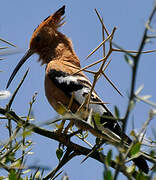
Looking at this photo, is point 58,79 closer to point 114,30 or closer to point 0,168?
point 114,30

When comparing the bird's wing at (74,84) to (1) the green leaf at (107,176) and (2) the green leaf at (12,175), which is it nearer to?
(2) the green leaf at (12,175)

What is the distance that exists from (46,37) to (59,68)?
869mm

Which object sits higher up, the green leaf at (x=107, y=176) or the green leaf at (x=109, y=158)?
the green leaf at (x=109, y=158)

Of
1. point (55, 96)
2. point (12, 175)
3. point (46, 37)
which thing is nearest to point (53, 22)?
point (46, 37)

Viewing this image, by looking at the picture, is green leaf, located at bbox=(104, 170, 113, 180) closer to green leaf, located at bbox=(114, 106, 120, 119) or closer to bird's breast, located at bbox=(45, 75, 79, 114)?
green leaf, located at bbox=(114, 106, 120, 119)

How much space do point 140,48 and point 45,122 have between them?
1.07 feet

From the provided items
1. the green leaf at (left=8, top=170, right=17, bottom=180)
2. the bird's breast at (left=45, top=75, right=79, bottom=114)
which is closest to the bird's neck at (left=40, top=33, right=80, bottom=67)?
the bird's breast at (left=45, top=75, right=79, bottom=114)

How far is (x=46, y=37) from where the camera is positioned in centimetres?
449

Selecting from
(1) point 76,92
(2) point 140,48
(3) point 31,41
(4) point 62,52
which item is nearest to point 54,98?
(1) point 76,92

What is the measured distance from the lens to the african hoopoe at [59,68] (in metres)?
3.27

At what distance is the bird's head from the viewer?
4.43 meters

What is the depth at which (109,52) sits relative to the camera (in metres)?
1.42

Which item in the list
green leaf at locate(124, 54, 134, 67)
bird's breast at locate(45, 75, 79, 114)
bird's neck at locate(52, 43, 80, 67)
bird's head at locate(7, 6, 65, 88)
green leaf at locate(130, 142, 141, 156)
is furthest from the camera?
bird's head at locate(7, 6, 65, 88)

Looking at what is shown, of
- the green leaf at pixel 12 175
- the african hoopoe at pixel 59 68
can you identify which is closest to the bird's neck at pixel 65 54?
the african hoopoe at pixel 59 68
